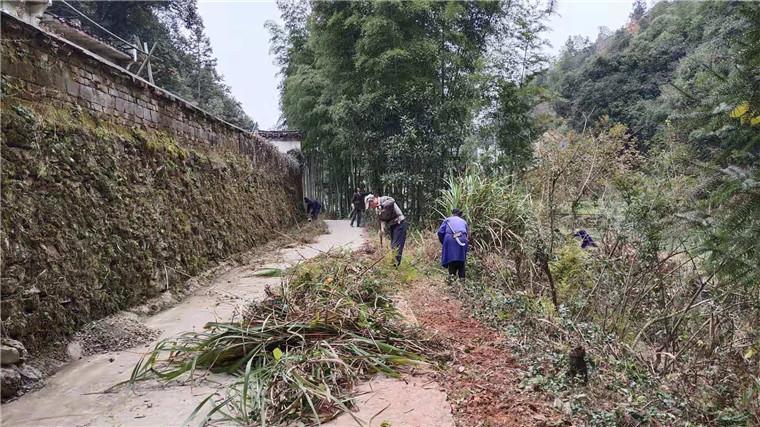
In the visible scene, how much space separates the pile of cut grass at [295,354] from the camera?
2322 mm

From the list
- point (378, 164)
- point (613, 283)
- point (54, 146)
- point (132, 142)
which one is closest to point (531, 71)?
point (378, 164)

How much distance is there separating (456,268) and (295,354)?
3438mm

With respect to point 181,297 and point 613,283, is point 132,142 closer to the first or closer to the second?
point 181,297

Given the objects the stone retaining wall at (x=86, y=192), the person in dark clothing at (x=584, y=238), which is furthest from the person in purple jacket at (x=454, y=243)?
the stone retaining wall at (x=86, y=192)

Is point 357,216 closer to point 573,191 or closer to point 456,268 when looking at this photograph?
point 456,268

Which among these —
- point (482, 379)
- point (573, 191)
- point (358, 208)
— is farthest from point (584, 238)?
point (358, 208)

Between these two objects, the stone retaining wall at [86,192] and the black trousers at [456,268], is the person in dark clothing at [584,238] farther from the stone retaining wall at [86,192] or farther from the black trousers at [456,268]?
the stone retaining wall at [86,192]

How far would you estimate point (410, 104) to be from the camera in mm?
10391

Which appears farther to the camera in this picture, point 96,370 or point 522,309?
point 522,309

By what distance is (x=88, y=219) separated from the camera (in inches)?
149

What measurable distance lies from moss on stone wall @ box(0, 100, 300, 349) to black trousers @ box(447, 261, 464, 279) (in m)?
3.36

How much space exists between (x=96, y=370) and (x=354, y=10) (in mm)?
9050

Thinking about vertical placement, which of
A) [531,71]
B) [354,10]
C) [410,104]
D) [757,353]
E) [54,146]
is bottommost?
[757,353]

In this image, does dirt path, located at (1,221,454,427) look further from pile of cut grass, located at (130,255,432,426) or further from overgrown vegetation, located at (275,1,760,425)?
overgrown vegetation, located at (275,1,760,425)
